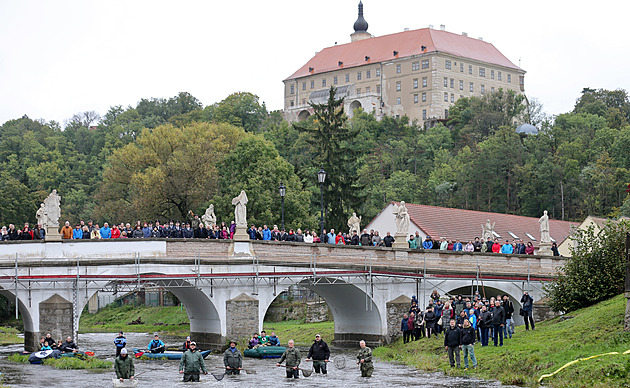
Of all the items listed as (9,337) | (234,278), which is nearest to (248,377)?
(234,278)

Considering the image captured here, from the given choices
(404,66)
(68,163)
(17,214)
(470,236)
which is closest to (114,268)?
(470,236)

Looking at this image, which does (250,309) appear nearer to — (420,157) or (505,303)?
(505,303)

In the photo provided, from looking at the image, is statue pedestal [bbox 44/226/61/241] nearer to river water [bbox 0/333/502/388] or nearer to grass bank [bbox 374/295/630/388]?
river water [bbox 0/333/502/388]

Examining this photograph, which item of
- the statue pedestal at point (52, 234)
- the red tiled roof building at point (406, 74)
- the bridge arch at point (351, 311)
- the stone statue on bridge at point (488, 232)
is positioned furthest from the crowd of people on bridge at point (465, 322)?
the red tiled roof building at point (406, 74)

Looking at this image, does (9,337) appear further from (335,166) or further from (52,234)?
(335,166)

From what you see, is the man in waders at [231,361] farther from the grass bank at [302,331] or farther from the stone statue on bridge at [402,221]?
the grass bank at [302,331]

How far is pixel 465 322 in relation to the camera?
2795 cm

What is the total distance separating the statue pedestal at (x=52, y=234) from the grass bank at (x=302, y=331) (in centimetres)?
1377

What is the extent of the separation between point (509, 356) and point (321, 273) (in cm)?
1230

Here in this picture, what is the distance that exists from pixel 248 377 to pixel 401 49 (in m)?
115

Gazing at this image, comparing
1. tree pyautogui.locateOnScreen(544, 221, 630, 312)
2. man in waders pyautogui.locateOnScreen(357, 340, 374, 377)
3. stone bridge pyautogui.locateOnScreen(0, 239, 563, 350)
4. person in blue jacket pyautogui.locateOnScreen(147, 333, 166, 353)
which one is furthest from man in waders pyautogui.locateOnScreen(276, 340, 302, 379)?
tree pyautogui.locateOnScreen(544, 221, 630, 312)

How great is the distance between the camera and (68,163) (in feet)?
376

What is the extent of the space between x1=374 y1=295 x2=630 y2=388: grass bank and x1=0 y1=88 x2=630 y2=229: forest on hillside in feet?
94.4

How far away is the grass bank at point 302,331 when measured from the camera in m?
46.8
